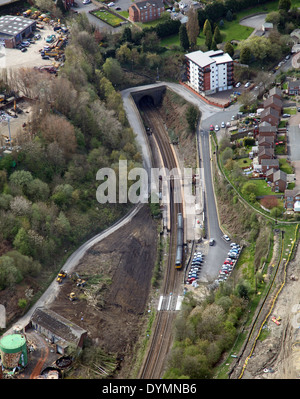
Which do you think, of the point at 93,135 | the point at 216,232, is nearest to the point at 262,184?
the point at 216,232

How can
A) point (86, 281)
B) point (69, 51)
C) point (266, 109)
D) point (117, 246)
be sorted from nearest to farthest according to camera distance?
point (86, 281) < point (117, 246) < point (266, 109) < point (69, 51)

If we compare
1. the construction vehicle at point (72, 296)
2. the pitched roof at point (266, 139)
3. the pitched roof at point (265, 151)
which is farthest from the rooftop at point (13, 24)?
the construction vehicle at point (72, 296)

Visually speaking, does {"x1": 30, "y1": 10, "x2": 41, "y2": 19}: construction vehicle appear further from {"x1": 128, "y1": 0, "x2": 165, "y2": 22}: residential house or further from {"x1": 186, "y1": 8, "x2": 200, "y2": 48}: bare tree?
{"x1": 186, "y1": 8, "x2": 200, "y2": 48}: bare tree

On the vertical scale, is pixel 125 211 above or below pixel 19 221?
below

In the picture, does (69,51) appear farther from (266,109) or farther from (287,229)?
(287,229)

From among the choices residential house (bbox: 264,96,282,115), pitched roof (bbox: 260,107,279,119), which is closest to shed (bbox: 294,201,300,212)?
pitched roof (bbox: 260,107,279,119)

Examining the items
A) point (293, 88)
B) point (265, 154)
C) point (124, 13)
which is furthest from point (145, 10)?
point (265, 154)
